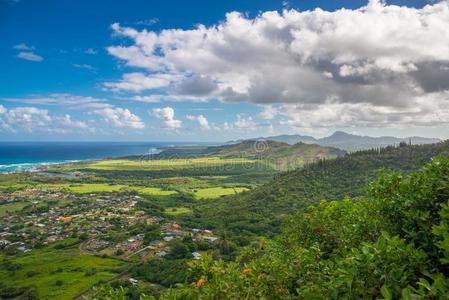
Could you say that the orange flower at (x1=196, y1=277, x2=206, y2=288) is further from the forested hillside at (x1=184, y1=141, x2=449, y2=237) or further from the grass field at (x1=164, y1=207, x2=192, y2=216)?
the grass field at (x1=164, y1=207, x2=192, y2=216)

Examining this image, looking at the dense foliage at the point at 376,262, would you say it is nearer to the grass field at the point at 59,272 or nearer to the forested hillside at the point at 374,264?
the forested hillside at the point at 374,264

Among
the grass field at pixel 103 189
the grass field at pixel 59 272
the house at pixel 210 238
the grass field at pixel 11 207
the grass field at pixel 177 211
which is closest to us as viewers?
the grass field at pixel 59 272

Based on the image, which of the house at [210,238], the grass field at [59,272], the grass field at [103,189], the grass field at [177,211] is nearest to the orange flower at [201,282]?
the grass field at [59,272]

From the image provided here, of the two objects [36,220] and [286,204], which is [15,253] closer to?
[36,220]

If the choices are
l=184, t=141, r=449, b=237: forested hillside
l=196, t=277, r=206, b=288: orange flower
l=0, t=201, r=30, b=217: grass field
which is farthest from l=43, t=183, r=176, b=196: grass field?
l=196, t=277, r=206, b=288: orange flower

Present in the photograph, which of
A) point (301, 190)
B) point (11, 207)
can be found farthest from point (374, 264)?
point (11, 207)

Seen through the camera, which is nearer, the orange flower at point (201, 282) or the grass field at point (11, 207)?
the orange flower at point (201, 282)

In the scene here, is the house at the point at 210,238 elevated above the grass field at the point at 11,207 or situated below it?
below
